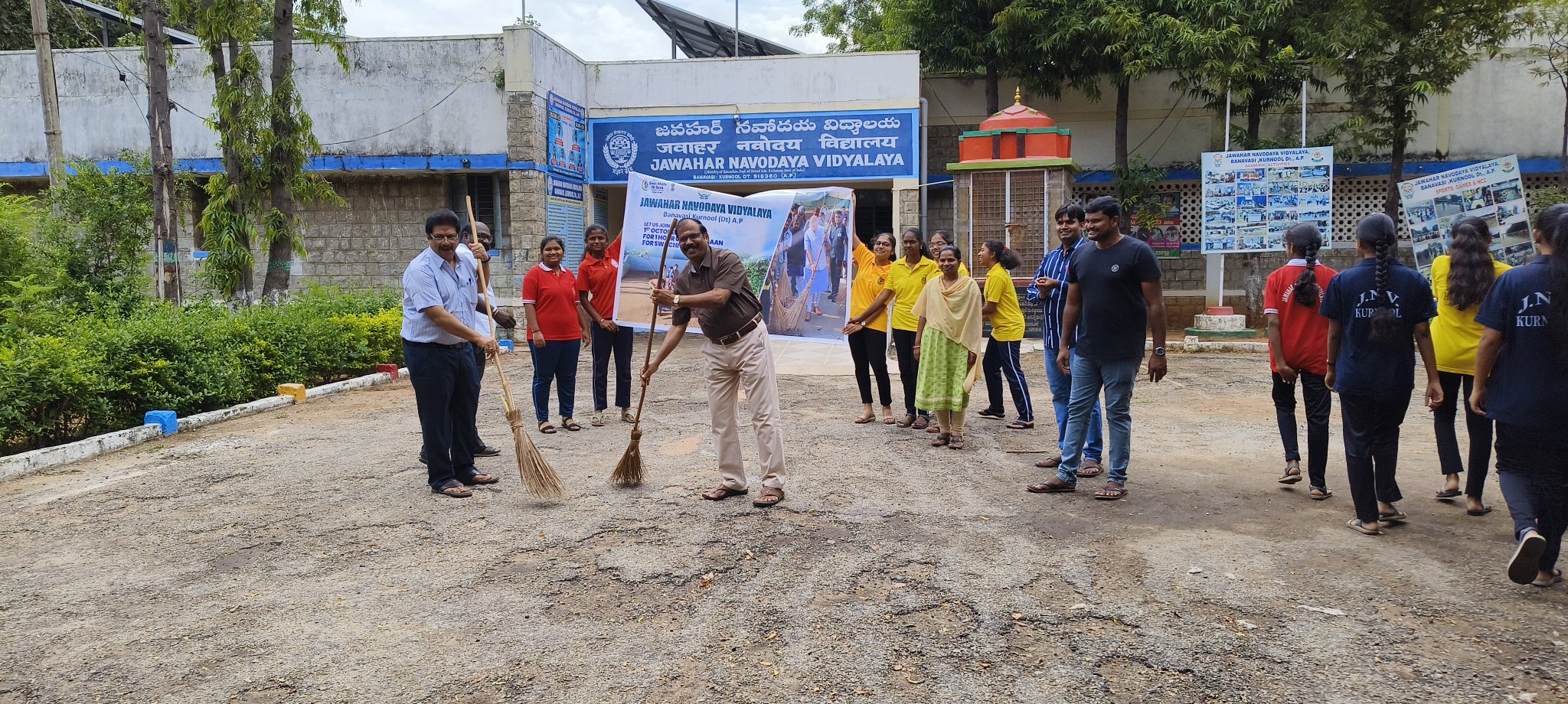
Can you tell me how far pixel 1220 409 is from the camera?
8.77m

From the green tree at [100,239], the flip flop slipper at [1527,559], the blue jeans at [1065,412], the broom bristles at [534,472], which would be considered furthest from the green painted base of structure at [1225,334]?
the green tree at [100,239]

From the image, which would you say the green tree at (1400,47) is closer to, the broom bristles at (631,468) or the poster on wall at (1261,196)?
the poster on wall at (1261,196)

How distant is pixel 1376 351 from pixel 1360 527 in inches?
33.0

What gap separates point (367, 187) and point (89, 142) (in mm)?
4919

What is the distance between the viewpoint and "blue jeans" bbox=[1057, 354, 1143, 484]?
17.7ft

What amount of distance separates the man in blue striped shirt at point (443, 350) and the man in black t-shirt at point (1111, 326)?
10.6 feet

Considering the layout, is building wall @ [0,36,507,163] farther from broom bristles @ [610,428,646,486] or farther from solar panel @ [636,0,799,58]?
broom bristles @ [610,428,646,486]

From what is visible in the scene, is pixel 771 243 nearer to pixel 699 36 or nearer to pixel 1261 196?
pixel 1261 196

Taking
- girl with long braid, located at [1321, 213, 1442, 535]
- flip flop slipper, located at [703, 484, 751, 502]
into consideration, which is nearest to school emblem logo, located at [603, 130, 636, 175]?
flip flop slipper, located at [703, 484, 751, 502]

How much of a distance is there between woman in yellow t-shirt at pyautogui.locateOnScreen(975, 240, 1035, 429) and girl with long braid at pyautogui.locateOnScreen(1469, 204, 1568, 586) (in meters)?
3.73

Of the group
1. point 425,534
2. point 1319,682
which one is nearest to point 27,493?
point 425,534

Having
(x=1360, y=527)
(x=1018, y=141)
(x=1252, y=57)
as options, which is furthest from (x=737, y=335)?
(x=1252, y=57)

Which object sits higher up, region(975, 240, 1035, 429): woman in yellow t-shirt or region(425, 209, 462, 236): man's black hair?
region(425, 209, 462, 236): man's black hair

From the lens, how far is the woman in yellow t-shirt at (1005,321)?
7.64 meters
